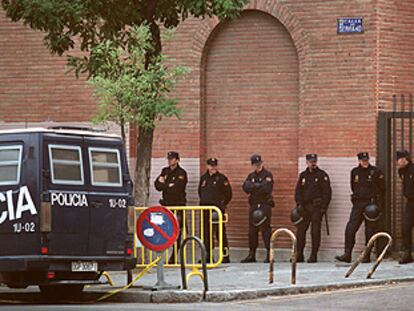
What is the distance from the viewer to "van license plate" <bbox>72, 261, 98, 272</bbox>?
19.8 meters

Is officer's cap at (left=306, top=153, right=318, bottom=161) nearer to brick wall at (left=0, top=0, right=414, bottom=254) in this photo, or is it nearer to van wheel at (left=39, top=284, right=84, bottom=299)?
brick wall at (left=0, top=0, right=414, bottom=254)

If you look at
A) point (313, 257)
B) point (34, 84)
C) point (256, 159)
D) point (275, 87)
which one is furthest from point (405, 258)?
point (34, 84)

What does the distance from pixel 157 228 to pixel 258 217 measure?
736cm

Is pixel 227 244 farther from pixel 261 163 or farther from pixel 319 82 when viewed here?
pixel 319 82

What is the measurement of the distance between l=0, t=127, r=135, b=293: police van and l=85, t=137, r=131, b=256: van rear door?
0.01 metres

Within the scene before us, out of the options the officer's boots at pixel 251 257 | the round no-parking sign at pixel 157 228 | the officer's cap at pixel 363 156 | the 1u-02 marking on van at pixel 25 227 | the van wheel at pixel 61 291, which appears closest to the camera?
the 1u-02 marking on van at pixel 25 227

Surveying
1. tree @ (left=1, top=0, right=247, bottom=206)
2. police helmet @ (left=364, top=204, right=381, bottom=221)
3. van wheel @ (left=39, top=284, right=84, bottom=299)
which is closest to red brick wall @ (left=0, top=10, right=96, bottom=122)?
tree @ (left=1, top=0, right=247, bottom=206)

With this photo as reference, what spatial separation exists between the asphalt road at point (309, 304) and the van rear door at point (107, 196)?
1.05m

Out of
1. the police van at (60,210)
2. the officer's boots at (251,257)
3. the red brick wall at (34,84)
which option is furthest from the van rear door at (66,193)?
the red brick wall at (34,84)

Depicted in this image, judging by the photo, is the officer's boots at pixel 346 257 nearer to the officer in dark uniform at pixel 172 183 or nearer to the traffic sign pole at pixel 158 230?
the officer in dark uniform at pixel 172 183

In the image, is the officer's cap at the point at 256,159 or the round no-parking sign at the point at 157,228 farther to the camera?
the officer's cap at the point at 256,159

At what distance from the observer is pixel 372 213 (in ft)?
86.5

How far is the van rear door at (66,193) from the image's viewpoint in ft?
64.3

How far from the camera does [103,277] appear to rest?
2373cm
